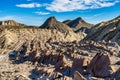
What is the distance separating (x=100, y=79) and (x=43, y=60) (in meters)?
44.4

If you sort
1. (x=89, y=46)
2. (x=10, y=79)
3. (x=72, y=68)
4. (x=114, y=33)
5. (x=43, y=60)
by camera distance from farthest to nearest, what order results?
(x=114, y=33), (x=89, y=46), (x=43, y=60), (x=10, y=79), (x=72, y=68)

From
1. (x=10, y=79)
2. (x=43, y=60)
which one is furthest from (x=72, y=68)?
(x=43, y=60)

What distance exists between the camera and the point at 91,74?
48375 mm

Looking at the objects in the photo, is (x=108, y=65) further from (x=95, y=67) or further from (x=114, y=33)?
(x=114, y=33)

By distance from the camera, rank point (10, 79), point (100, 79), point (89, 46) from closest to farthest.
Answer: point (100, 79) < point (10, 79) < point (89, 46)

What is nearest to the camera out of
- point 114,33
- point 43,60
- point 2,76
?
point 2,76

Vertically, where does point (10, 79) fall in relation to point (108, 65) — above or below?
below

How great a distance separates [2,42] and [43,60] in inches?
3742

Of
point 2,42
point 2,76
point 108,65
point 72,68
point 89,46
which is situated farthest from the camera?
point 2,42

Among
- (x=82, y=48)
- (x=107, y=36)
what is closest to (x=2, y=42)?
(x=107, y=36)

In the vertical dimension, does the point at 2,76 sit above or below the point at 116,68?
below

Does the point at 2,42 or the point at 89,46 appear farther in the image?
the point at 2,42

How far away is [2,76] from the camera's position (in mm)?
68188

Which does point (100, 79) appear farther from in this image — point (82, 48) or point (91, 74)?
point (82, 48)
